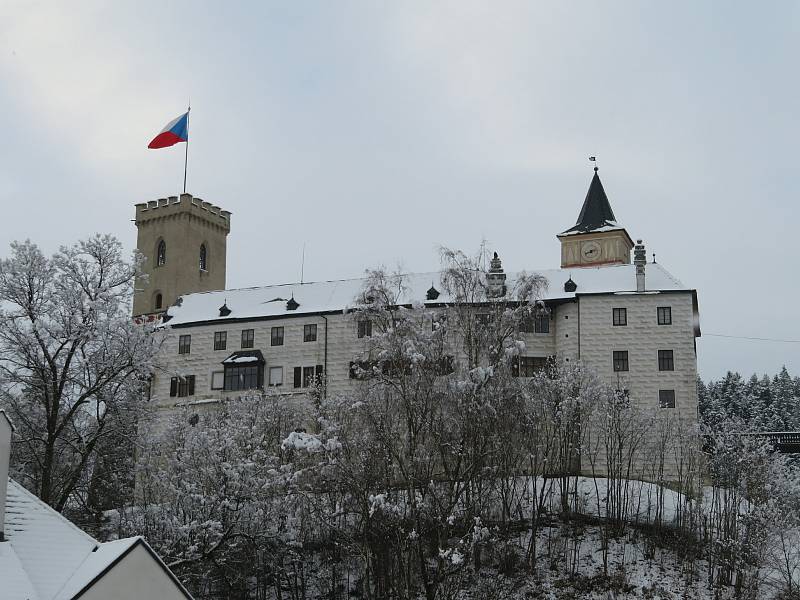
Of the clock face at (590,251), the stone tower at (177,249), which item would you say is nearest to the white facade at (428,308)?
the stone tower at (177,249)

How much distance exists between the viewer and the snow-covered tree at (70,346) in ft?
112

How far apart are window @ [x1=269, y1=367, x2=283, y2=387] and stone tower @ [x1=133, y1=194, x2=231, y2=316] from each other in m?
17.1

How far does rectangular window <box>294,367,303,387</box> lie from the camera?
5942 cm

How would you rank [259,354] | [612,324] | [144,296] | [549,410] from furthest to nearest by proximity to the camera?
[144,296], [259,354], [612,324], [549,410]

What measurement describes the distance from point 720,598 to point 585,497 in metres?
8.39

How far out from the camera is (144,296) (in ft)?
251

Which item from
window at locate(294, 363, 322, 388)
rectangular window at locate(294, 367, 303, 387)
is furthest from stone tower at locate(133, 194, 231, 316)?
window at locate(294, 363, 322, 388)

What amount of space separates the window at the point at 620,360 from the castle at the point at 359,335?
0.05 meters

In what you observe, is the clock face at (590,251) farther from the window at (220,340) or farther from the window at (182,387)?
the window at (182,387)

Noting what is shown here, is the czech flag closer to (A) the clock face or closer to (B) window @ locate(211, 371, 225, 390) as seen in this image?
(B) window @ locate(211, 371, 225, 390)

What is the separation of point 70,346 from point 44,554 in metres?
16.2

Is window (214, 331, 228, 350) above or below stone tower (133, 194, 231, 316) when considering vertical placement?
below

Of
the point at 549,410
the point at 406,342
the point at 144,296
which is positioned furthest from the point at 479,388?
the point at 144,296

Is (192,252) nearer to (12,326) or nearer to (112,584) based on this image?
(12,326)
